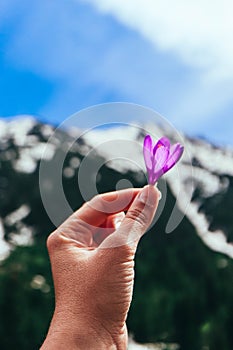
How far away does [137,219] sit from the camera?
0.94 meters

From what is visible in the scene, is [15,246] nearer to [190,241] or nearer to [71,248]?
[190,241]

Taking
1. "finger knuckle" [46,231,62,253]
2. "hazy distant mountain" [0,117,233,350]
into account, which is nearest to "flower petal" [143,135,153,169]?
"finger knuckle" [46,231,62,253]

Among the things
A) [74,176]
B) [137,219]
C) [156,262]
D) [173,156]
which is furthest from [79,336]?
[156,262]

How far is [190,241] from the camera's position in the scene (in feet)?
35.9

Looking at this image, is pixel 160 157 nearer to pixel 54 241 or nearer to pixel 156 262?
pixel 54 241

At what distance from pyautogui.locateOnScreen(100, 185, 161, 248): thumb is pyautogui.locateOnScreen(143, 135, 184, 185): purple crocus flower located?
24 millimetres

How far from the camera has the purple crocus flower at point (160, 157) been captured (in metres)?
0.93

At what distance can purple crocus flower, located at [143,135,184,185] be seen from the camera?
93 cm

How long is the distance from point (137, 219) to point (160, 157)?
96mm

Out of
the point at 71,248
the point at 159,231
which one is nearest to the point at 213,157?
the point at 159,231

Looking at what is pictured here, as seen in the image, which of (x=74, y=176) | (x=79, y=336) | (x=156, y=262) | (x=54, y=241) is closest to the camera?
(x=79, y=336)

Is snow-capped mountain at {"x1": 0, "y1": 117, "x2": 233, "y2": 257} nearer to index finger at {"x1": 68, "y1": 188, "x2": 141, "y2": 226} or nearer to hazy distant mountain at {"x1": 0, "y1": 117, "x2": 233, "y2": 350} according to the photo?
hazy distant mountain at {"x1": 0, "y1": 117, "x2": 233, "y2": 350}

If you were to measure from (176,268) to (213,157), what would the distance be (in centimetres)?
238

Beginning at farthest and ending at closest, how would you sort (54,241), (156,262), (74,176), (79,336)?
(156,262) → (74,176) → (54,241) → (79,336)
